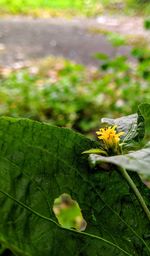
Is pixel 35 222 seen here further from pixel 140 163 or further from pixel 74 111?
pixel 74 111

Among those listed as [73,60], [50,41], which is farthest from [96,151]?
[50,41]

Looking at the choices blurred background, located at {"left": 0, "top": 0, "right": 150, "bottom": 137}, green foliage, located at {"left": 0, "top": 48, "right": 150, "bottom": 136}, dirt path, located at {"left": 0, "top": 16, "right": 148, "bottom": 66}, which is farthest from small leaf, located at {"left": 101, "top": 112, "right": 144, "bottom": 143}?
dirt path, located at {"left": 0, "top": 16, "right": 148, "bottom": 66}

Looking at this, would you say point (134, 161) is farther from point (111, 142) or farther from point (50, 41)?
point (50, 41)

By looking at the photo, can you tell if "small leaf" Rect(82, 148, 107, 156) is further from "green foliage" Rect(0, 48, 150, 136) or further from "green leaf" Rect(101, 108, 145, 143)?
"green foliage" Rect(0, 48, 150, 136)

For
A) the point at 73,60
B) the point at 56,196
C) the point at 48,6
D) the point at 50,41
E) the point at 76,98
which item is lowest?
the point at 56,196

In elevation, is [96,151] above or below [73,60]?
below

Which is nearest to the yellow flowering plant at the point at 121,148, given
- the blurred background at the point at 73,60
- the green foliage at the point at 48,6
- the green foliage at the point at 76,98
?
the blurred background at the point at 73,60

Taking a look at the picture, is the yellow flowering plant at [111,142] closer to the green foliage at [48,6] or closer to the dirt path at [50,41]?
the dirt path at [50,41]
